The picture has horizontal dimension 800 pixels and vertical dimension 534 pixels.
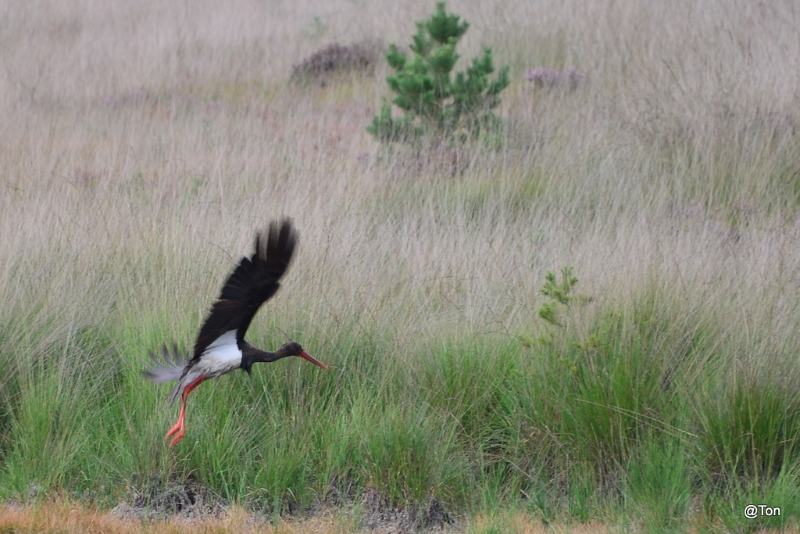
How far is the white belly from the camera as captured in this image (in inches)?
148

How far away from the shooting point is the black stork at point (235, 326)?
327cm

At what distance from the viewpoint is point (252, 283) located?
3.38 metres

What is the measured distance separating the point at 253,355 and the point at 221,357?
0.13 m

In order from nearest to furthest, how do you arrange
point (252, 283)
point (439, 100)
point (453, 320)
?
point (252, 283), point (453, 320), point (439, 100)

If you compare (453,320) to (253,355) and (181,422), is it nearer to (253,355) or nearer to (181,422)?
(253,355)

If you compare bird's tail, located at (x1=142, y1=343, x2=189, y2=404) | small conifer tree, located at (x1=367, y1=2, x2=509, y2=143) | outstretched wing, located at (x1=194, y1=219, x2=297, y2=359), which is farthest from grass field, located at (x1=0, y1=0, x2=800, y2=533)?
outstretched wing, located at (x1=194, y1=219, x2=297, y2=359)

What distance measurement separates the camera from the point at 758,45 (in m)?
8.58

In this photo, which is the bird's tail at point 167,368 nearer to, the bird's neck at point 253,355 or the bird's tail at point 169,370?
the bird's tail at point 169,370

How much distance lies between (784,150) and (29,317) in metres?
5.47

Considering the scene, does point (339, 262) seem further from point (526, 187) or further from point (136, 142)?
point (136, 142)

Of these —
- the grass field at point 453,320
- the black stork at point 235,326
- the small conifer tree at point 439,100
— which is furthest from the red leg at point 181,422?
the small conifer tree at point 439,100

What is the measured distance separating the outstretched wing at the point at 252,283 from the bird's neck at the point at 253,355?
98mm

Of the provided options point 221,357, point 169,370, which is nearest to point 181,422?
point 221,357

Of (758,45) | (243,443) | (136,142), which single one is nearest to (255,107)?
(136,142)
